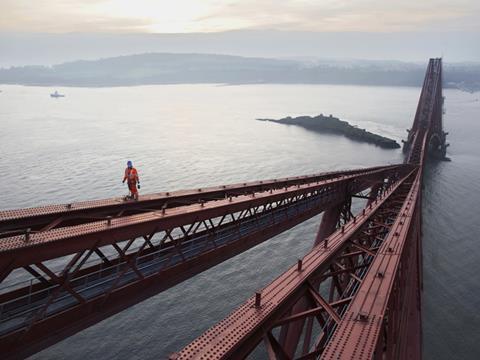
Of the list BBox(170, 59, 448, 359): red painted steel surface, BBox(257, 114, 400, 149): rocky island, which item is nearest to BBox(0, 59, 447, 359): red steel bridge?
BBox(170, 59, 448, 359): red painted steel surface

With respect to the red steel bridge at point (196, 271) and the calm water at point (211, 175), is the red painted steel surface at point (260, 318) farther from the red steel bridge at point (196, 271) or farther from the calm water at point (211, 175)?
the calm water at point (211, 175)

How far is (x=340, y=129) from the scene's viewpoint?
123 meters

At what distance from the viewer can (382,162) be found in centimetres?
8812

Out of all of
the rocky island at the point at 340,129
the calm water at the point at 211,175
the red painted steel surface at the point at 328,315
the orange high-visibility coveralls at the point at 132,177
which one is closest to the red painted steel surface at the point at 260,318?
the red painted steel surface at the point at 328,315

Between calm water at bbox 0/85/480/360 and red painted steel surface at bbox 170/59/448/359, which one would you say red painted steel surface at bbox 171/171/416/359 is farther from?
calm water at bbox 0/85/480/360

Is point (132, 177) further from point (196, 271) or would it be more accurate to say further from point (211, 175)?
point (211, 175)

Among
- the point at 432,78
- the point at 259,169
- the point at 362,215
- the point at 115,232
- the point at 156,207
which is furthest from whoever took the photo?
the point at 432,78

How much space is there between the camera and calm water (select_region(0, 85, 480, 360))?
28.7 meters

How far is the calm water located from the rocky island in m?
4.51

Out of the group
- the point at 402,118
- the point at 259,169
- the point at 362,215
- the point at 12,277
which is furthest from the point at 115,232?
the point at 402,118

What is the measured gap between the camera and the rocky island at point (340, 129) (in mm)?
106562

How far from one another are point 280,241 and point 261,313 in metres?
33.6

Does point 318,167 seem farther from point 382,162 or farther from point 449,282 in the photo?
point 449,282

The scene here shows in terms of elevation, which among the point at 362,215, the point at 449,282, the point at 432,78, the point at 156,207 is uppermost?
the point at 432,78
